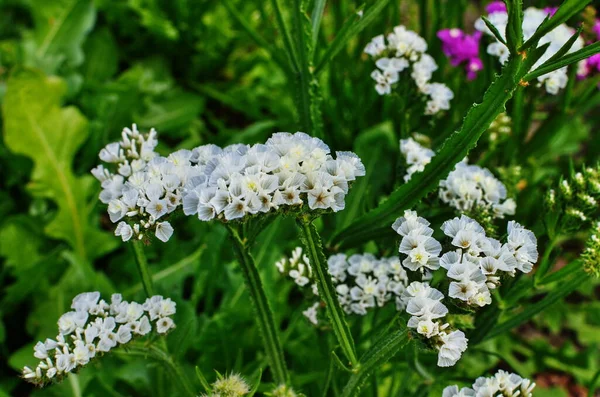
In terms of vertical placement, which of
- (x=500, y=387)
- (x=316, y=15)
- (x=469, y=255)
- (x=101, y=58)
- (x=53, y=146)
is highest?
(x=101, y=58)

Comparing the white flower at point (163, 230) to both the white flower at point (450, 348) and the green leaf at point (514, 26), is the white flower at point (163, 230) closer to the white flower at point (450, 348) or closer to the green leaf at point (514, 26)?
the white flower at point (450, 348)

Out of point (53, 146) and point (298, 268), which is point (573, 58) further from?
point (53, 146)

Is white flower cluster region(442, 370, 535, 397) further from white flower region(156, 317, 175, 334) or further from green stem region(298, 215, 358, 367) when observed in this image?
white flower region(156, 317, 175, 334)

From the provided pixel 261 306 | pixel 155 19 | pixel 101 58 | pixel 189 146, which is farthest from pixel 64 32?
pixel 261 306

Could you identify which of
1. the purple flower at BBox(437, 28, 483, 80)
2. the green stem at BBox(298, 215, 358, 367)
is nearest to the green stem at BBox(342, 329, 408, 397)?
the green stem at BBox(298, 215, 358, 367)

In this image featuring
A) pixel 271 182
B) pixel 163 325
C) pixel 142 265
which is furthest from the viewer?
pixel 142 265

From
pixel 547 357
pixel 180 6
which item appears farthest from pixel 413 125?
pixel 180 6

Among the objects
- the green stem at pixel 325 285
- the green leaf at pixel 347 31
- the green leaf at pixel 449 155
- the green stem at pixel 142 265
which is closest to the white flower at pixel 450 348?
the green stem at pixel 325 285
